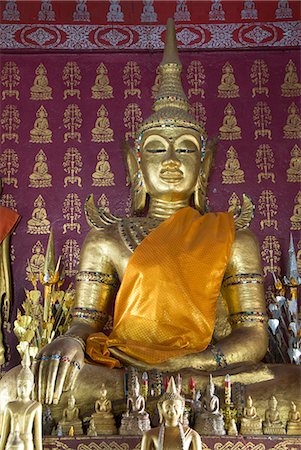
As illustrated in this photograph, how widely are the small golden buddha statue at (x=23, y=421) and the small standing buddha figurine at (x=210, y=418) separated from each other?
2.28ft

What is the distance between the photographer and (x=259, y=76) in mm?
5543

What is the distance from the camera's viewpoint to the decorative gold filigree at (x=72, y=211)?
17.3 ft

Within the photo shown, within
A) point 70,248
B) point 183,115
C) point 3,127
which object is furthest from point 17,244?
point 183,115

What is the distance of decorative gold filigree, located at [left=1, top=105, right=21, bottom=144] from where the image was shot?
17.8 feet

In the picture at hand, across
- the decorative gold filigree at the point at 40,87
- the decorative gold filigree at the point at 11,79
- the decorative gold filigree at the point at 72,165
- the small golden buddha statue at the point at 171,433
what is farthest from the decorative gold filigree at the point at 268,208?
the small golden buddha statue at the point at 171,433

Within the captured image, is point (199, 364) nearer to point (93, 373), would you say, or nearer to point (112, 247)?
point (93, 373)

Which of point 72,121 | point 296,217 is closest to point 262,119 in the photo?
point 296,217

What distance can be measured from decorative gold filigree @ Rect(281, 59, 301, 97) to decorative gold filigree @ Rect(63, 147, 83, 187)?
1.36m

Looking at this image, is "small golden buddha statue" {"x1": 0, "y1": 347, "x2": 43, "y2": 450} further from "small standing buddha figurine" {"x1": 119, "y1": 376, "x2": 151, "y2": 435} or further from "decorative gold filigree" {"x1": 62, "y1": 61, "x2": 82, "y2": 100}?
"decorative gold filigree" {"x1": 62, "y1": 61, "x2": 82, "y2": 100}

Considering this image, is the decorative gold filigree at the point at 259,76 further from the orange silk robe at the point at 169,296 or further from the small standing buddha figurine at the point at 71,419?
the small standing buddha figurine at the point at 71,419

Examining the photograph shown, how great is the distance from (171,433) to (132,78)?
112 inches

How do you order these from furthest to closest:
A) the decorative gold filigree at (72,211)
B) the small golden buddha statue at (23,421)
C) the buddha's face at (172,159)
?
the decorative gold filigree at (72,211) → the buddha's face at (172,159) → the small golden buddha statue at (23,421)

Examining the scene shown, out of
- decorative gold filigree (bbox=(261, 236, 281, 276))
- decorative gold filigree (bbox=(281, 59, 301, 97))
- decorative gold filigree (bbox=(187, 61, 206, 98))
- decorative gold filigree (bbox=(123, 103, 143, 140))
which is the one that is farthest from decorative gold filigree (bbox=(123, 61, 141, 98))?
decorative gold filigree (bbox=(261, 236, 281, 276))

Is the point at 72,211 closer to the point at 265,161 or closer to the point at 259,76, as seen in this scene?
the point at 265,161
